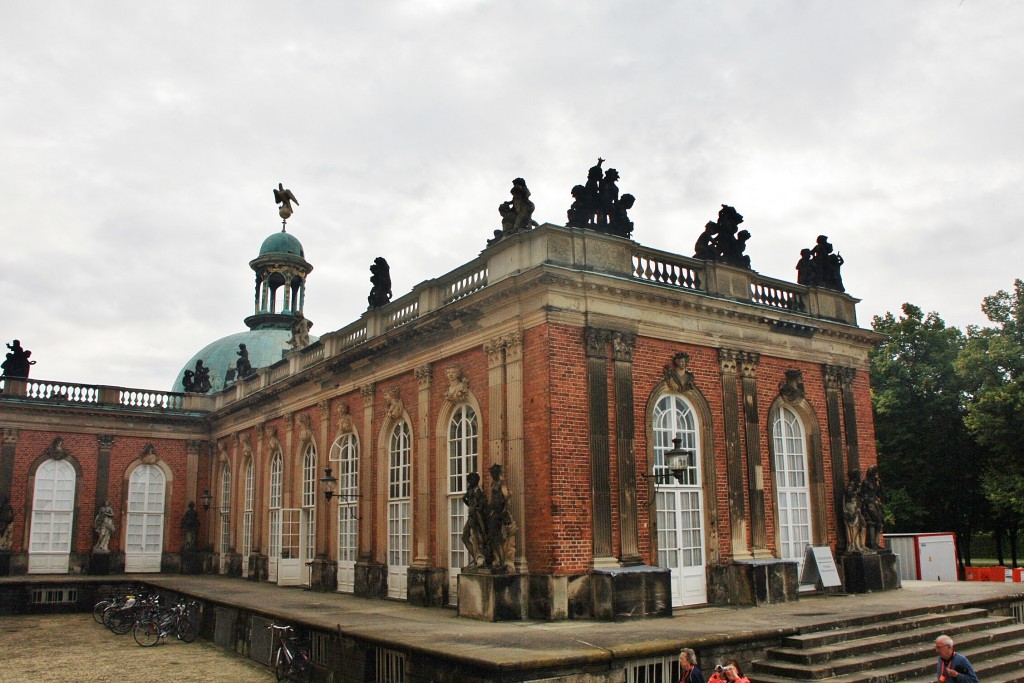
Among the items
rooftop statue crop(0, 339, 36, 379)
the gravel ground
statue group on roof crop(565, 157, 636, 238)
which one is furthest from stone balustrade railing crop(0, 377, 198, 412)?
statue group on roof crop(565, 157, 636, 238)

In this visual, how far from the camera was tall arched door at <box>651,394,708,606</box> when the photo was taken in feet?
51.6

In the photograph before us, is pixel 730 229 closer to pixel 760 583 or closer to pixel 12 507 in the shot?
pixel 760 583

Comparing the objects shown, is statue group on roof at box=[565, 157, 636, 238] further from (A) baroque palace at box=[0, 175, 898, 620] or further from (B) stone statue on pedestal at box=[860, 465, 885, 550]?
(B) stone statue on pedestal at box=[860, 465, 885, 550]

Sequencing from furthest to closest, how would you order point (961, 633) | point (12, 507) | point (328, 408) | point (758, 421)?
point (12, 507) < point (328, 408) < point (758, 421) < point (961, 633)

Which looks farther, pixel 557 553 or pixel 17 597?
pixel 17 597

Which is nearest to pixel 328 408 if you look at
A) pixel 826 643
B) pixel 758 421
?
pixel 758 421

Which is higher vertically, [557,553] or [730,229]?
[730,229]

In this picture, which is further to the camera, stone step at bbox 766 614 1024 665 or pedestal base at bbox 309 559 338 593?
pedestal base at bbox 309 559 338 593

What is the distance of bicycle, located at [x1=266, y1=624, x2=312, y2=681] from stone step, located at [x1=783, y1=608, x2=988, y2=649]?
724 centimetres

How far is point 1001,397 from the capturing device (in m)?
27.9

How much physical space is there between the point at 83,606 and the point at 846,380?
72.7ft

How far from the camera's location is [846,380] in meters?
19.7

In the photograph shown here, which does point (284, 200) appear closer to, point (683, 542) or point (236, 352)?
point (236, 352)

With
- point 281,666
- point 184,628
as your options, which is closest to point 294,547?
point 184,628
